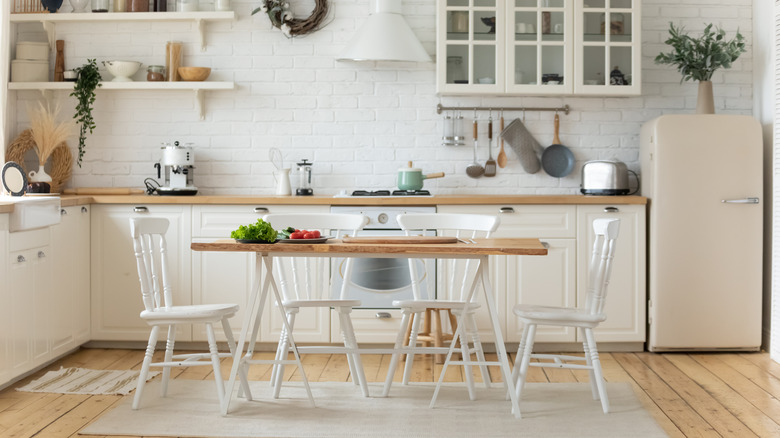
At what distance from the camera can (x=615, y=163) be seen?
15.9 feet

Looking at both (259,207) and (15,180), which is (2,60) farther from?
(259,207)

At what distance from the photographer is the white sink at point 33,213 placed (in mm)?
3793

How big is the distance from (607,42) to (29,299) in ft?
10.9

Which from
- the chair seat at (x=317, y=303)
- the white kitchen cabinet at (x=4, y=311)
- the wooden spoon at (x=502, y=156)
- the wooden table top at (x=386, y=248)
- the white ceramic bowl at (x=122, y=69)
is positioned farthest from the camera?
the wooden spoon at (x=502, y=156)

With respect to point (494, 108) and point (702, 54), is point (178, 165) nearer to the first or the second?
point (494, 108)

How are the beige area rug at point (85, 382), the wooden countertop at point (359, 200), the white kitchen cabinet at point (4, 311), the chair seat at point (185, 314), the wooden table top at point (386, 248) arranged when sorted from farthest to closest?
the wooden countertop at point (359, 200) < the beige area rug at point (85, 382) < the white kitchen cabinet at point (4, 311) < the chair seat at point (185, 314) < the wooden table top at point (386, 248)

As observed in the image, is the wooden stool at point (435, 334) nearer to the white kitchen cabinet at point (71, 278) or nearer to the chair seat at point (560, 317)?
the chair seat at point (560, 317)

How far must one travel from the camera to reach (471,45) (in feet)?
16.0

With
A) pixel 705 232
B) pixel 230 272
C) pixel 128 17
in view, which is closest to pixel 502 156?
pixel 705 232

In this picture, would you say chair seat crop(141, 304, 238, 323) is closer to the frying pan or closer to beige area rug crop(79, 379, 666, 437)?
beige area rug crop(79, 379, 666, 437)

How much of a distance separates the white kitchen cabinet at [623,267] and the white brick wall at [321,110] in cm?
57

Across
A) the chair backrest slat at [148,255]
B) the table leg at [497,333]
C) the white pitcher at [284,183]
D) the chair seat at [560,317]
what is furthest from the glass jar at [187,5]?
the chair seat at [560,317]

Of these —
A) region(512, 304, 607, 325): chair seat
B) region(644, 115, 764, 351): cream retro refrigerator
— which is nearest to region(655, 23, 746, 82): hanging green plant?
region(644, 115, 764, 351): cream retro refrigerator

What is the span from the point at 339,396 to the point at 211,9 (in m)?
2.65
